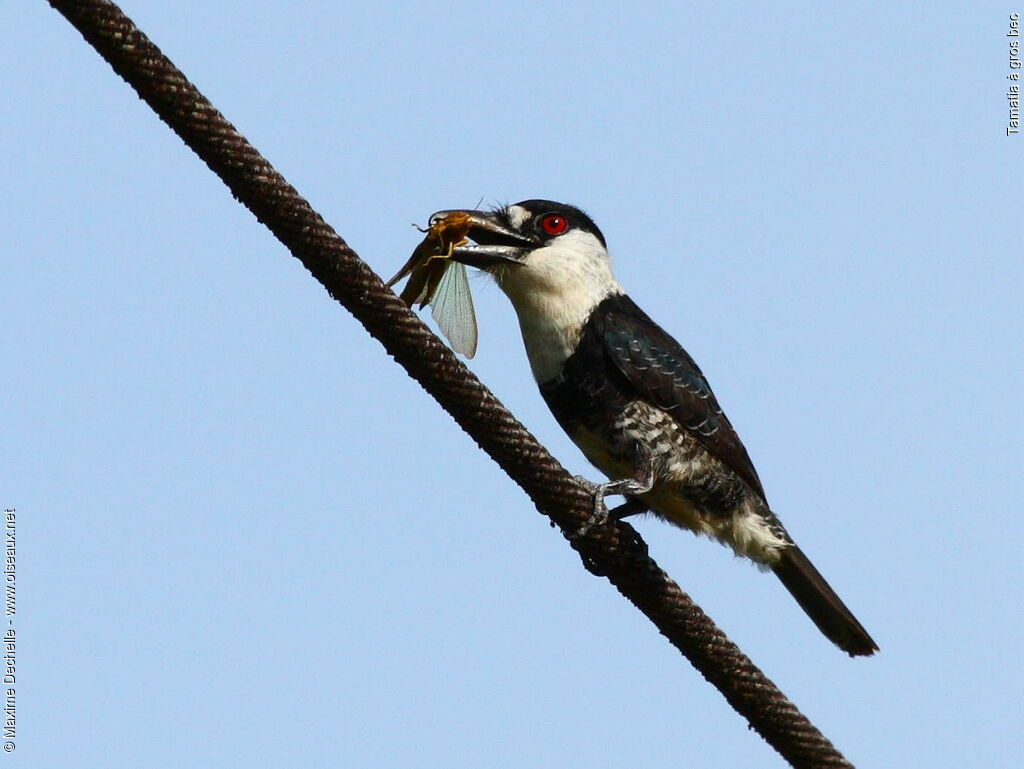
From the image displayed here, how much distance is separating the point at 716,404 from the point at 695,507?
428mm

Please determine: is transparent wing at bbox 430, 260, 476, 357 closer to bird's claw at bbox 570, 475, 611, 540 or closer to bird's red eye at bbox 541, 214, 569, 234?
bird's red eye at bbox 541, 214, 569, 234

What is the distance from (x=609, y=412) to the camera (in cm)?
516

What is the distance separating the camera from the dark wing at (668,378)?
5168 mm

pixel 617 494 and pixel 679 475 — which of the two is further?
pixel 679 475

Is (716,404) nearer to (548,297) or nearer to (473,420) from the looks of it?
(548,297)

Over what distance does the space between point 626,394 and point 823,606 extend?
1.28 metres

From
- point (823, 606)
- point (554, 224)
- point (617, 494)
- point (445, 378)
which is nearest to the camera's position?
point (445, 378)

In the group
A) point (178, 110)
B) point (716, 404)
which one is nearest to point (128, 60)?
point (178, 110)

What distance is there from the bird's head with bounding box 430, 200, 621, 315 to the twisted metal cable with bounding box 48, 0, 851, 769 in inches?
46.7

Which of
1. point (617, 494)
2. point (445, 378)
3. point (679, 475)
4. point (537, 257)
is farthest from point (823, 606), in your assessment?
point (445, 378)

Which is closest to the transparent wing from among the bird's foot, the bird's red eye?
the bird's red eye

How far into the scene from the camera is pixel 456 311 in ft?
16.6

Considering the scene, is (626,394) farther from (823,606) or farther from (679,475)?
(823,606)

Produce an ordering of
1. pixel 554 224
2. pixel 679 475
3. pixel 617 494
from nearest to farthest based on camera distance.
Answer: pixel 617 494 → pixel 679 475 → pixel 554 224
